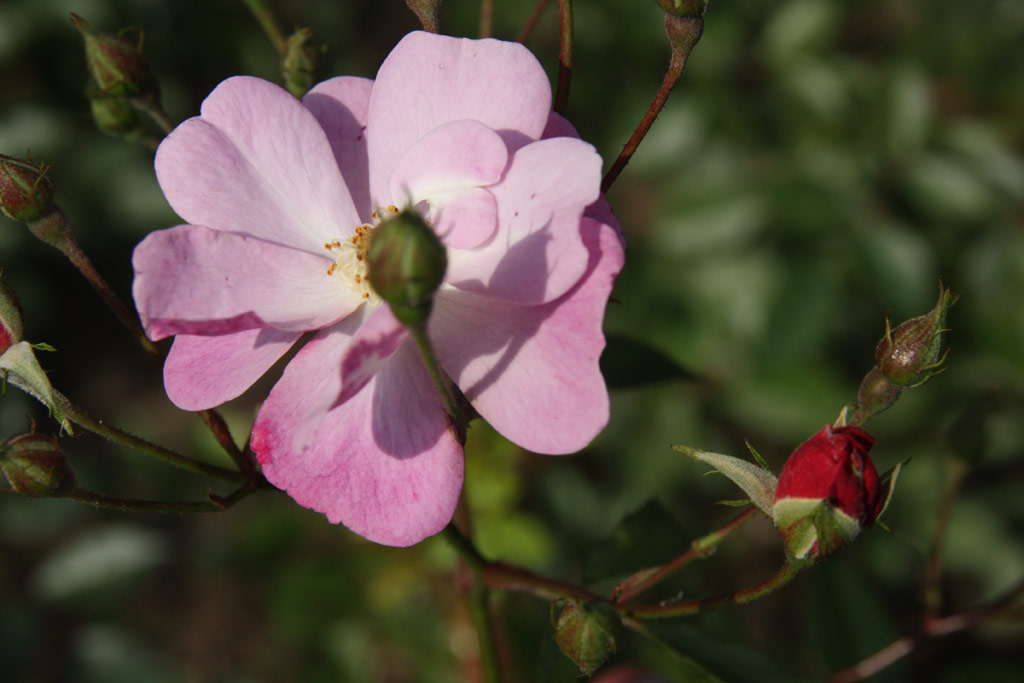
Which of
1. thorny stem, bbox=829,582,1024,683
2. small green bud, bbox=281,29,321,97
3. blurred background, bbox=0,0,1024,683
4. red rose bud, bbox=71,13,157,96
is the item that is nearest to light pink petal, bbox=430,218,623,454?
small green bud, bbox=281,29,321,97

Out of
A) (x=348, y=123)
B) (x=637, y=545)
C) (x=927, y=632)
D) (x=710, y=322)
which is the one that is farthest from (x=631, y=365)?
(x=710, y=322)

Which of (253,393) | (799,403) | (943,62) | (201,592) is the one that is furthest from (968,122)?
(201,592)

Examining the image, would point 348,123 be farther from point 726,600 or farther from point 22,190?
point 726,600

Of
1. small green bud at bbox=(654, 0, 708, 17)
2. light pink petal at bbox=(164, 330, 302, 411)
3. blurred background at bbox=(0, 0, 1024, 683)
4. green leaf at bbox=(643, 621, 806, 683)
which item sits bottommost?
blurred background at bbox=(0, 0, 1024, 683)

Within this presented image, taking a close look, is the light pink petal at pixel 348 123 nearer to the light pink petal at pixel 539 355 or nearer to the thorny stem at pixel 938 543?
the light pink petal at pixel 539 355

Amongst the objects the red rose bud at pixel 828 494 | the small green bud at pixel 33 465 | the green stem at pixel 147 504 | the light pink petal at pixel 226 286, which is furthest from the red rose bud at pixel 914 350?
the small green bud at pixel 33 465

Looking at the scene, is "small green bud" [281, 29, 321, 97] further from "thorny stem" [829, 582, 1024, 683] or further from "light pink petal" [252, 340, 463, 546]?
"thorny stem" [829, 582, 1024, 683]

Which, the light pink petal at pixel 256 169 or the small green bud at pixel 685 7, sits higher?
the small green bud at pixel 685 7
